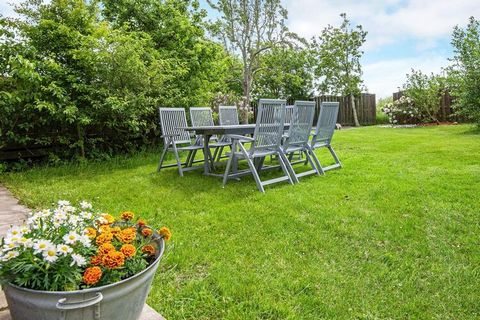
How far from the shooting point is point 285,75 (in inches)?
566

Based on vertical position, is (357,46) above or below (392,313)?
above

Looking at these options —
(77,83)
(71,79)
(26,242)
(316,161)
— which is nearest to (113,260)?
(26,242)

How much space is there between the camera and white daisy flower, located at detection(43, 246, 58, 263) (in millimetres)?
1075

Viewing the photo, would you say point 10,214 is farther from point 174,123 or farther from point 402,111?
point 402,111

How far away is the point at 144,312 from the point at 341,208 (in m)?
2.02

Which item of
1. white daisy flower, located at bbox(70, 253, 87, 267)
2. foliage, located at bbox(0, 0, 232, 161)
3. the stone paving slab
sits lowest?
the stone paving slab

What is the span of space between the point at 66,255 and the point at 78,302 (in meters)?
0.16

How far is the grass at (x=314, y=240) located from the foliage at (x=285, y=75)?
1066 centimetres

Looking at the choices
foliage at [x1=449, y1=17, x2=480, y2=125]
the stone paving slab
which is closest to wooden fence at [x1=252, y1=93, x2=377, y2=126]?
foliage at [x1=449, y1=17, x2=480, y2=125]

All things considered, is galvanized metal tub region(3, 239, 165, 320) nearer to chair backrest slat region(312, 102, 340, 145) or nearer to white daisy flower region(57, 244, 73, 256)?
white daisy flower region(57, 244, 73, 256)

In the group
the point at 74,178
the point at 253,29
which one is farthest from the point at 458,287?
the point at 253,29

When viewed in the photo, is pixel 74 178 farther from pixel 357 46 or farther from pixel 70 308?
pixel 357 46

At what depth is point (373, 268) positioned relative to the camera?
6.45 ft

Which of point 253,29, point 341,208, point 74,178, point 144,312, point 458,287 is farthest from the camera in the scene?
point 253,29
